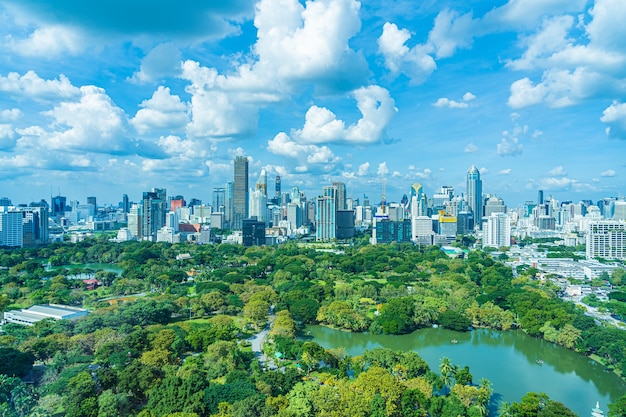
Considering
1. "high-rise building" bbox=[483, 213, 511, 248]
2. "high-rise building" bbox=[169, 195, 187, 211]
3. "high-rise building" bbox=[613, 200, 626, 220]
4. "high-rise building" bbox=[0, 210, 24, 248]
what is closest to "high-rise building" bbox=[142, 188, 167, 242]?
"high-rise building" bbox=[0, 210, 24, 248]

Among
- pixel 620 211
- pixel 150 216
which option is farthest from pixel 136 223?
pixel 620 211

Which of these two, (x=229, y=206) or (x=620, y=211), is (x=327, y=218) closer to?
(x=229, y=206)

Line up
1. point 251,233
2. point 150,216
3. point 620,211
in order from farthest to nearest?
point 620,211
point 150,216
point 251,233

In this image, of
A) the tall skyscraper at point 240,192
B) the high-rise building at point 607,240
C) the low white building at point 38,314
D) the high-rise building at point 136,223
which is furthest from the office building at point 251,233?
the high-rise building at point 607,240

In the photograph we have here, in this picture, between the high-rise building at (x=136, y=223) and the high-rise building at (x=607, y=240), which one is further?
the high-rise building at (x=136, y=223)

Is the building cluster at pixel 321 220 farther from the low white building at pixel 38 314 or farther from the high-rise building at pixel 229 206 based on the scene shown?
the low white building at pixel 38 314

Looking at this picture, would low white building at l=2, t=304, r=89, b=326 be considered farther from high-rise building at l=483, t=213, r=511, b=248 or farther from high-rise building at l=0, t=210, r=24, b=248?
high-rise building at l=483, t=213, r=511, b=248
